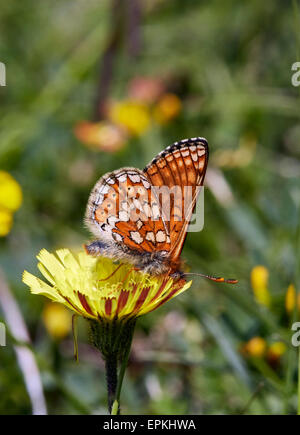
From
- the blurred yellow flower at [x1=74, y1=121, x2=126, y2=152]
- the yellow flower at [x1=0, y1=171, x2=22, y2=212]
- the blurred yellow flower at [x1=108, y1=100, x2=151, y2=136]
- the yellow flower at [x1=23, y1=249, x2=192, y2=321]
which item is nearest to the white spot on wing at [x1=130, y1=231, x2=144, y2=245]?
the yellow flower at [x1=23, y1=249, x2=192, y2=321]

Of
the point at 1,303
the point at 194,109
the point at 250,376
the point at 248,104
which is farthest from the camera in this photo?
the point at 194,109

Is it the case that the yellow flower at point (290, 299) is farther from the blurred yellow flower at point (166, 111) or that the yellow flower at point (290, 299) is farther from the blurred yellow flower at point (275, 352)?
the blurred yellow flower at point (166, 111)

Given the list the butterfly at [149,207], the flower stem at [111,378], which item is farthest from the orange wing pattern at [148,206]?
the flower stem at [111,378]

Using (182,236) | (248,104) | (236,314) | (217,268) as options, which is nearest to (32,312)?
(217,268)

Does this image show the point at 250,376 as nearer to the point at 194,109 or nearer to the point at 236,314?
the point at 236,314

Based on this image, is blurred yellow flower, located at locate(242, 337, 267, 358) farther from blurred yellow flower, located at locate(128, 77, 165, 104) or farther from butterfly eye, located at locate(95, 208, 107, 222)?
blurred yellow flower, located at locate(128, 77, 165, 104)

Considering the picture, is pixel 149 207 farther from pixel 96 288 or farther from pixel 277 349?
pixel 277 349

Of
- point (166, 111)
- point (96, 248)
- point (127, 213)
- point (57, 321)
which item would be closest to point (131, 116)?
point (166, 111)
